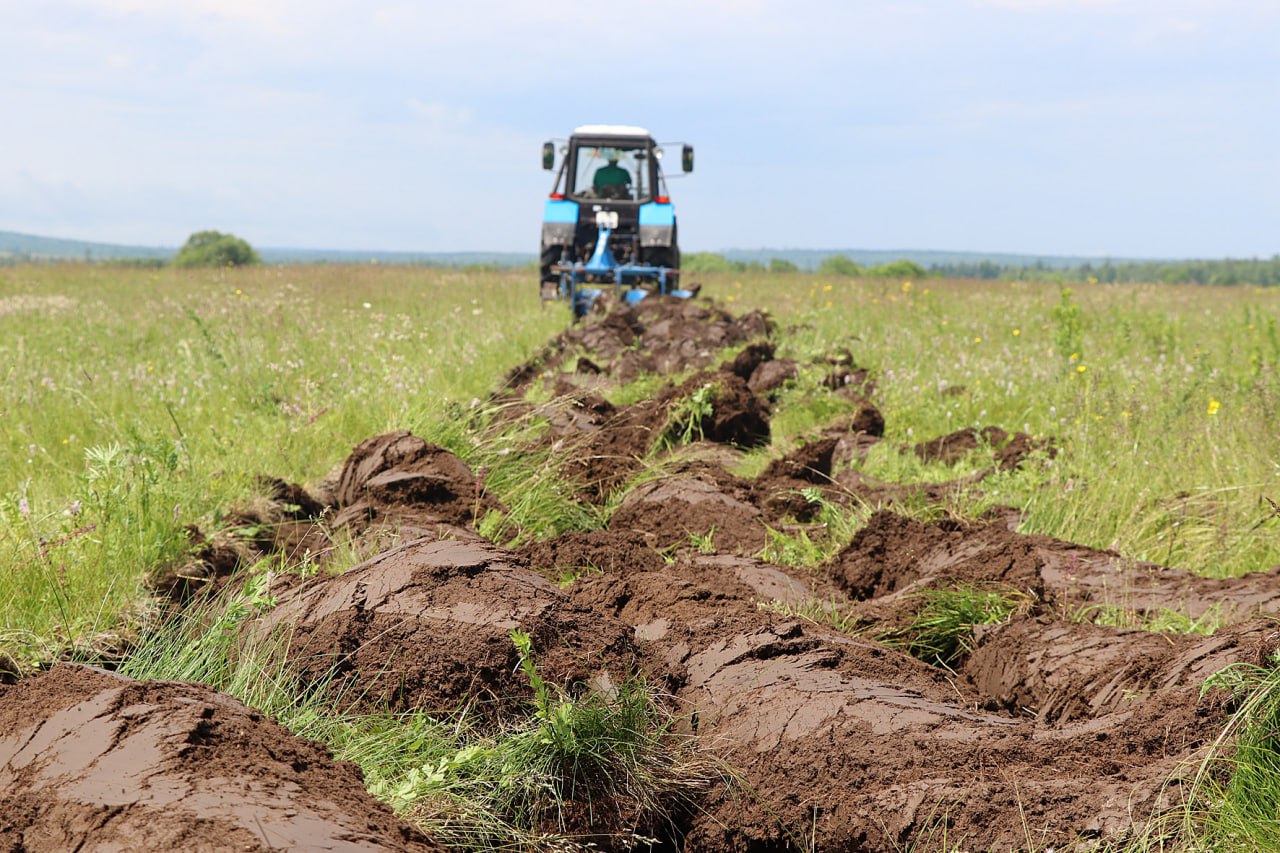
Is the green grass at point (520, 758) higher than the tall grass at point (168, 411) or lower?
lower

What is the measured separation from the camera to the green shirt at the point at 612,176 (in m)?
17.0

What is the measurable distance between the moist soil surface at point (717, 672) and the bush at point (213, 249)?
46.1 metres

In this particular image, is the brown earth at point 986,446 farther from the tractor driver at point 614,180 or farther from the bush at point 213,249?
the bush at point 213,249

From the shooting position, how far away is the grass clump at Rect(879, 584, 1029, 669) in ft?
12.8

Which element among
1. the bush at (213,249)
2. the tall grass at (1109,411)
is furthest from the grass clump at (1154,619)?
the bush at (213,249)

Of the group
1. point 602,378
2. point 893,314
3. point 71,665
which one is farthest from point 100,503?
point 893,314

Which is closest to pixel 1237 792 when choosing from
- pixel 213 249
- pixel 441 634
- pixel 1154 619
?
pixel 1154 619

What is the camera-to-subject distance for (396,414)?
6.40 m

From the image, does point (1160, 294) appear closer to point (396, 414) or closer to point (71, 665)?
point (396, 414)

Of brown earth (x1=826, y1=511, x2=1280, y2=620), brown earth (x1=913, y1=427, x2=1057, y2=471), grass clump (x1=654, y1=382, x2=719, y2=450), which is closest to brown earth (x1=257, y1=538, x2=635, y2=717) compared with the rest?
brown earth (x1=826, y1=511, x2=1280, y2=620)

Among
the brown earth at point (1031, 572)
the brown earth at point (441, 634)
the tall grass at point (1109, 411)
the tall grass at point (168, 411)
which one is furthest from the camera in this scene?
the tall grass at point (1109, 411)

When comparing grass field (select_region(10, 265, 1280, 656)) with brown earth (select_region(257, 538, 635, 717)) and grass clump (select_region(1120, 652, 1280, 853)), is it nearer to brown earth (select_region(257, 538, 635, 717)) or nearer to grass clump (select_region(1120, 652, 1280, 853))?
brown earth (select_region(257, 538, 635, 717))

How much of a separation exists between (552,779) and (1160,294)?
22.4 m

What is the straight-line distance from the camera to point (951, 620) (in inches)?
155
